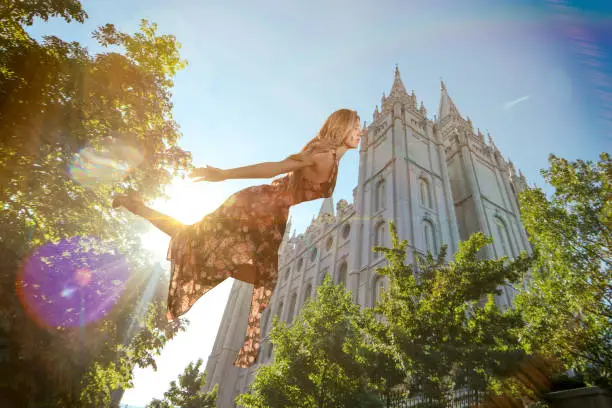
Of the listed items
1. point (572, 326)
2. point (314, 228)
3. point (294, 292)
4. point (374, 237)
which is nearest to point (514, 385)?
point (572, 326)

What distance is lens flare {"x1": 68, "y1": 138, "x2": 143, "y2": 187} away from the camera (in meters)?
5.51

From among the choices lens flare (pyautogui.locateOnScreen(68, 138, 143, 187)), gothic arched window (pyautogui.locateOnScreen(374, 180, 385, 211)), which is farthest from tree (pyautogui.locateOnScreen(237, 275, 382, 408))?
gothic arched window (pyautogui.locateOnScreen(374, 180, 385, 211))

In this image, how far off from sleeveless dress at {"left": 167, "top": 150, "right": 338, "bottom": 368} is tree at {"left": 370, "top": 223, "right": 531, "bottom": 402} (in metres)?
7.13

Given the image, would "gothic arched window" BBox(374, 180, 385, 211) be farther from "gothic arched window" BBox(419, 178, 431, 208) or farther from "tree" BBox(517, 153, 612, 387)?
"tree" BBox(517, 153, 612, 387)

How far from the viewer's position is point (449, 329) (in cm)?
831

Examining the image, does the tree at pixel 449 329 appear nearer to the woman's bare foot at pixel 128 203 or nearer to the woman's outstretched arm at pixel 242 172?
the woman's outstretched arm at pixel 242 172

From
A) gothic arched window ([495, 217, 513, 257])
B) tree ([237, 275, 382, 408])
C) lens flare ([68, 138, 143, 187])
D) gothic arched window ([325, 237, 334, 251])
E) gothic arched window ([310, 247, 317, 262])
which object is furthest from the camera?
→ gothic arched window ([310, 247, 317, 262])

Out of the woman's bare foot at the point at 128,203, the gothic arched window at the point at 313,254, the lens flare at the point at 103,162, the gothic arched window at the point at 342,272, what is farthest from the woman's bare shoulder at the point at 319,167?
the gothic arched window at the point at 313,254

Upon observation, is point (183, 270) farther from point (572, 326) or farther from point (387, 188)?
point (387, 188)

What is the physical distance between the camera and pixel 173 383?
20219mm

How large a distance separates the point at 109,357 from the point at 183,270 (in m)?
8.28

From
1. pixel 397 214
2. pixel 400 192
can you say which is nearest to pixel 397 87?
pixel 400 192

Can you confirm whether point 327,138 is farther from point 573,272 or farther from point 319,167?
point 573,272

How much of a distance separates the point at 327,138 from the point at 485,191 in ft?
98.9
